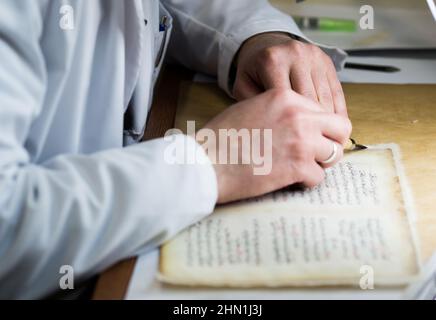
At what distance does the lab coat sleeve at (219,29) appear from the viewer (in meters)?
1.04

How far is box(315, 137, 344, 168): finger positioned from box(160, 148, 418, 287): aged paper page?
0.08 ft

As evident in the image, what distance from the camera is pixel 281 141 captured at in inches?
30.7

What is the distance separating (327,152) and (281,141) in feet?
0.21

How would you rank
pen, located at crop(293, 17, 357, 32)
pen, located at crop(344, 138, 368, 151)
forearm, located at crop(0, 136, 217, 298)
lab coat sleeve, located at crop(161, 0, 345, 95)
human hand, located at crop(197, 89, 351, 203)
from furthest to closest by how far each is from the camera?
pen, located at crop(293, 17, 357, 32), lab coat sleeve, located at crop(161, 0, 345, 95), pen, located at crop(344, 138, 368, 151), human hand, located at crop(197, 89, 351, 203), forearm, located at crop(0, 136, 217, 298)

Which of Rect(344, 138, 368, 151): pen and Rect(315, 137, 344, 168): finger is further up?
Rect(315, 137, 344, 168): finger

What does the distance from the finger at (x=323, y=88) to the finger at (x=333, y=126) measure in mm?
73

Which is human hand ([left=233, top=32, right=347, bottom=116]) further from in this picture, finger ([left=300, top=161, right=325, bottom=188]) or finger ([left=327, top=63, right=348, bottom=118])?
finger ([left=300, top=161, right=325, bottom=188])

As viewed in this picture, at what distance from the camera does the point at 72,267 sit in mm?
653

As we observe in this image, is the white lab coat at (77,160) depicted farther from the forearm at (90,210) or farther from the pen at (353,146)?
the pen at (353,146)

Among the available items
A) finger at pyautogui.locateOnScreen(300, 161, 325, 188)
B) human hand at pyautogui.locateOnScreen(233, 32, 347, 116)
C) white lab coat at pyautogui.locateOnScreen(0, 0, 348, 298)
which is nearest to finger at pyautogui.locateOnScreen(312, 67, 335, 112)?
human hand at pyautogui.locateOnScreen(233, 32, 347, 116)

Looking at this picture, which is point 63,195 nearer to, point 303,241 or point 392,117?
point 303,241

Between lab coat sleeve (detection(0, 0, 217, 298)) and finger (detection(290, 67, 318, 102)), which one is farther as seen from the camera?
finger (detection(290, 67, 318, 102))

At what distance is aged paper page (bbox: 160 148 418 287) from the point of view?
0.66m

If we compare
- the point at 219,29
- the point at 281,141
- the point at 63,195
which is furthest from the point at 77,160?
the point at 219,29
